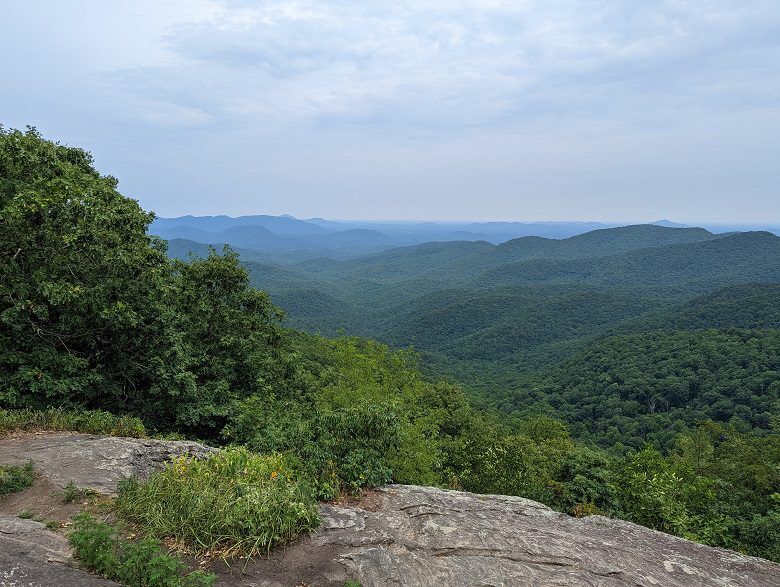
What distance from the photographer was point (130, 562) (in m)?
4.99

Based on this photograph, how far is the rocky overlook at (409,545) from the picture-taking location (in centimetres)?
584

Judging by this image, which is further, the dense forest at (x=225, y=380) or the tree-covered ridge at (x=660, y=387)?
the tree-covered ridge at (x=660, y=387)

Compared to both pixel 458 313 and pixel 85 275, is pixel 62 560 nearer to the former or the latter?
pixel 85 275

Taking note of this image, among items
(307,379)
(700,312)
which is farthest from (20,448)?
(700,312)

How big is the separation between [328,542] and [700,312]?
5631 inches

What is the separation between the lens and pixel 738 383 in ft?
215

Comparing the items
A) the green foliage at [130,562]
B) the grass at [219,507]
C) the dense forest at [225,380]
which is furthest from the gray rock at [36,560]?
the dense forest at [225,380]

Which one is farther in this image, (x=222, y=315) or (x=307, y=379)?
(x=307, y=379)

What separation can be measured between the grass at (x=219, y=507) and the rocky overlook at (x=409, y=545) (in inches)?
12.3

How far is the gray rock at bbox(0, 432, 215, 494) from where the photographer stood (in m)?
7.81

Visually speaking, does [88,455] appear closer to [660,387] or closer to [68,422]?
[68,422]

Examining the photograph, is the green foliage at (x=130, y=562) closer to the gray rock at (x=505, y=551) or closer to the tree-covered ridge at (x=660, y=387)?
the gray rock at (x=505, y=551)

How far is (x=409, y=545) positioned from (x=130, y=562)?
13.6 ft

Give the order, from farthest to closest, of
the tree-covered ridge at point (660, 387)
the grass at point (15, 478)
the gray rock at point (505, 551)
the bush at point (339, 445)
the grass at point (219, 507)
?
1. the tree-covered ridge at point (660, 387)
2. the bush at point (339, 445)
3. the grass at point (15, 478)
4. the gray rock at point (505, 551)
5. the grass at point (219, 507)
